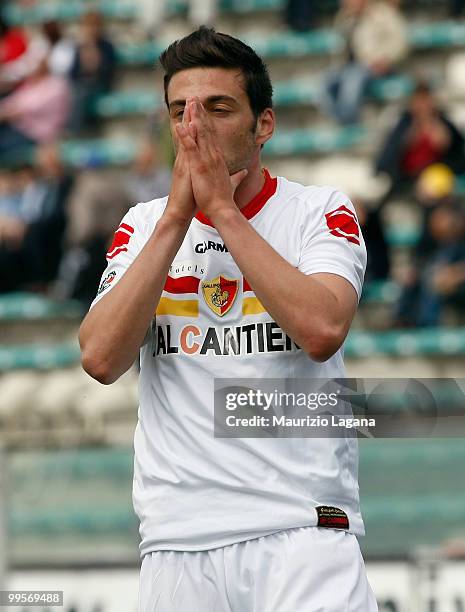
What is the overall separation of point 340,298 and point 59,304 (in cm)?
848

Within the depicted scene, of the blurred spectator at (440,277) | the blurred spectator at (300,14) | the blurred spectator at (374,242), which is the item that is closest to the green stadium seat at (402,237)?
the blurred spectator at (374,242)

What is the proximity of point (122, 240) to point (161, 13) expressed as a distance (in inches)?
421

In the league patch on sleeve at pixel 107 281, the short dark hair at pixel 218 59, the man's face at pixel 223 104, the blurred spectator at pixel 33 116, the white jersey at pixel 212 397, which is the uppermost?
the blurred spectator at pixel 33 116

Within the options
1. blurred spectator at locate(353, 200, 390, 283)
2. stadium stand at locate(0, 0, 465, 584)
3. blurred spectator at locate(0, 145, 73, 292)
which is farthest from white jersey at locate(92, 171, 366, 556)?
blurred spectator at locate(0, 145, 73, 292)

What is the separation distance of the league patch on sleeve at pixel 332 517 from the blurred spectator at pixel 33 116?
1028 centimetres

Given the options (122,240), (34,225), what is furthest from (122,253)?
(34,225)

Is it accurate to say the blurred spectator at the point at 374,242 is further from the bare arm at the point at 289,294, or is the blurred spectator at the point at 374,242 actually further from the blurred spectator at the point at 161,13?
the bare arm at the point at 289,294

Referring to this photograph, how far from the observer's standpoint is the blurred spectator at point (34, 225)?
37.5 ft

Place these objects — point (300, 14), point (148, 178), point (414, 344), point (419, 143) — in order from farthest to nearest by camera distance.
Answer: point (300, 14)
point (148, 178)
point (419, 143)
point (414, 344)

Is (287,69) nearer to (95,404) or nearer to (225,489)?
(95,404)

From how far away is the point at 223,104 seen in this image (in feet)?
10.9

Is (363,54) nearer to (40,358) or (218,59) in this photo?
(40,358)

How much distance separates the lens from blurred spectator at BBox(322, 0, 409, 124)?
11938mm

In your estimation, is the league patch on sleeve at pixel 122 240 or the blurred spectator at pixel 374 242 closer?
the league patch on sleeve at pixel 122 240
